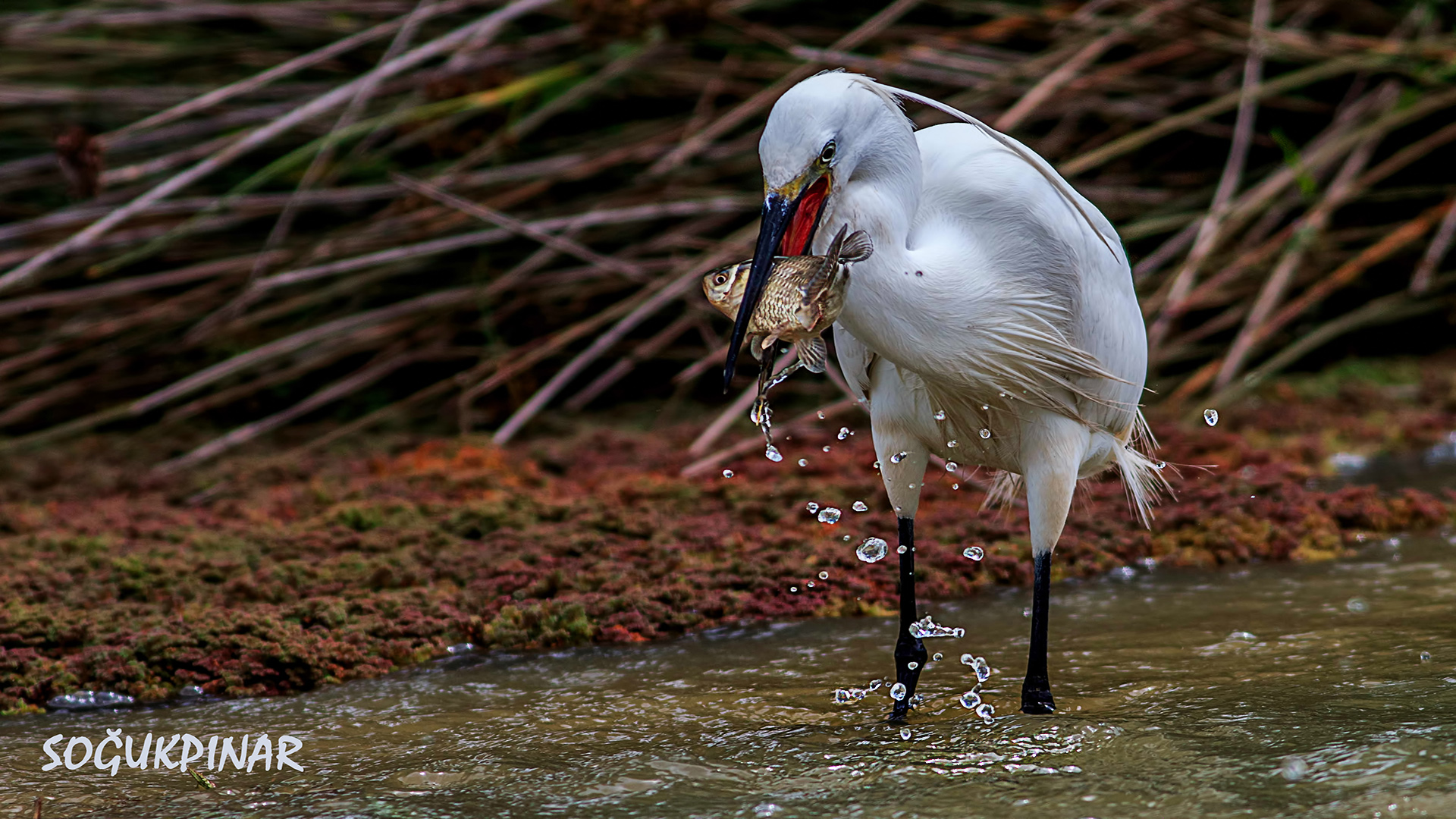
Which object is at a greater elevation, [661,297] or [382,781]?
[661,297]

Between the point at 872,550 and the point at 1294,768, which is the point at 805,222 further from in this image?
the point at 1294,768

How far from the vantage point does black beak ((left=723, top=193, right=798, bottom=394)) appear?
2.00 metres

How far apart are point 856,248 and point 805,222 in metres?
0.12

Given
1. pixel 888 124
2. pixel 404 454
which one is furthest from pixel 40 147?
pixel 888 124

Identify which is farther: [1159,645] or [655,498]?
[655,498]

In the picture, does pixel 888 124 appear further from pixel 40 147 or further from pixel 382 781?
pixel 40 147

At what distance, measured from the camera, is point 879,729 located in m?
2.32

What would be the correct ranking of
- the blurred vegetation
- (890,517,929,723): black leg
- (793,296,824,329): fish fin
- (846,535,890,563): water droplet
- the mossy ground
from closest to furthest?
(793,296,824,329): fish fin → (890,517,929,723): black leg → (846,535,890,563): water droplet → the mossy ground → the blurred vegetation

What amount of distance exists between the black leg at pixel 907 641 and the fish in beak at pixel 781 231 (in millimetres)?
584

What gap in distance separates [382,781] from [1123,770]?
111 cm

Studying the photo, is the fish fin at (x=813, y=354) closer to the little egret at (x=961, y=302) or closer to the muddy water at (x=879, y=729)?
the little egret at (x=961, y=302)

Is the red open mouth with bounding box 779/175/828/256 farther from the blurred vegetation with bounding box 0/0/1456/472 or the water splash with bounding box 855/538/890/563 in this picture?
the blurred vegetation with bounding box 0/0/1456/472

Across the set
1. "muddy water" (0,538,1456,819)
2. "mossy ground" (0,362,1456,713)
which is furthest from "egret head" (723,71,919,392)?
"mossy ground" (0,362,1456,713)

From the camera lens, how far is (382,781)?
6.90 feet
